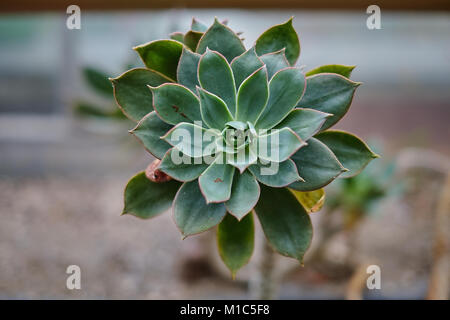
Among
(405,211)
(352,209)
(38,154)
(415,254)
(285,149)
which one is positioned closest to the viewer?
(285,149)

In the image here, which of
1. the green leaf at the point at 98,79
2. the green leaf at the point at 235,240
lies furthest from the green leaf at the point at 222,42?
the green leaf at the point at 98,79

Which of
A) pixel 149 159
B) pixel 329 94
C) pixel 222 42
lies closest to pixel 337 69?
pixel 329 94

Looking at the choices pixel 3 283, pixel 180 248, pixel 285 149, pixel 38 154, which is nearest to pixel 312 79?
pixel 285 149

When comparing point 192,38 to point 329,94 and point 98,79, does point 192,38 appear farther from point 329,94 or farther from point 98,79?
point 98,79

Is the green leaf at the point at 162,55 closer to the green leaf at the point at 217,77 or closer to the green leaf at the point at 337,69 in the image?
the green leaf at the point at 217,77

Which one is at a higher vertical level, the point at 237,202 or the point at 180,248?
the point at 237,202

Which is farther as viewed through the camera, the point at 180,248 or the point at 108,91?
the point at 180,248

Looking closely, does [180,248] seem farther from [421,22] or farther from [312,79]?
[421,22]

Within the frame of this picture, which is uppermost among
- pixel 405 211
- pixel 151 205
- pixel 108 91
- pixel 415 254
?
pixel 108 91
